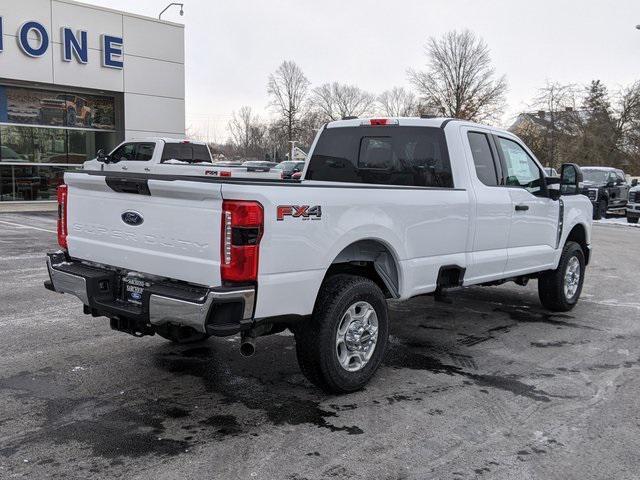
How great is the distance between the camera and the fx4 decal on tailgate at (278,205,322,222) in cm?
395

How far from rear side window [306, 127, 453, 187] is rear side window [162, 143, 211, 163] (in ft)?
35.2

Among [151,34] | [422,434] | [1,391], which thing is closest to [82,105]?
[151,34]

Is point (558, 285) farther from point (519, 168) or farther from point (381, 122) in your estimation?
point (381, 122)

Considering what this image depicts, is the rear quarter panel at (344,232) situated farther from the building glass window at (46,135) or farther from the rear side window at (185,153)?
the building glass window at (46,135)

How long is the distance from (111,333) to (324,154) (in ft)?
9.27

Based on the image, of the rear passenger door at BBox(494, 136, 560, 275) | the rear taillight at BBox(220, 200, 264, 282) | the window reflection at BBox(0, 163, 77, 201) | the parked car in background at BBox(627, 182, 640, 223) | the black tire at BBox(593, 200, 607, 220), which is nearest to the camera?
the rear taillight at BBox(220, 200, 264, 282)

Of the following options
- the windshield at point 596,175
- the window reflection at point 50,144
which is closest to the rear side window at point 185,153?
the window reflection at point 50,144

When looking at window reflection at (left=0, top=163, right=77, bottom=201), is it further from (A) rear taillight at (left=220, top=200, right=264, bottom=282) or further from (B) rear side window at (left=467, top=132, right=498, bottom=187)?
(A) rear taillight at (left=220, top=200, right=264, bottom=282)

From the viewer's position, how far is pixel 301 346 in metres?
4.48

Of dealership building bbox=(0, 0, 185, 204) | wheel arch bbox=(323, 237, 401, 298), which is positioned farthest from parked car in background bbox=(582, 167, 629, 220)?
wheel arch bbox=(323, 237, 401, 298)

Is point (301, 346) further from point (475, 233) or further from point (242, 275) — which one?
point (475, 233)

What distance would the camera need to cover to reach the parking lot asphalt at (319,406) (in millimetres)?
3607

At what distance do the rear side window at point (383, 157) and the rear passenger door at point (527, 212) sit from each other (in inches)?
36.6

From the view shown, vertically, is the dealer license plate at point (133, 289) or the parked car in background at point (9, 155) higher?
the parked car in background at point (9, 155)
